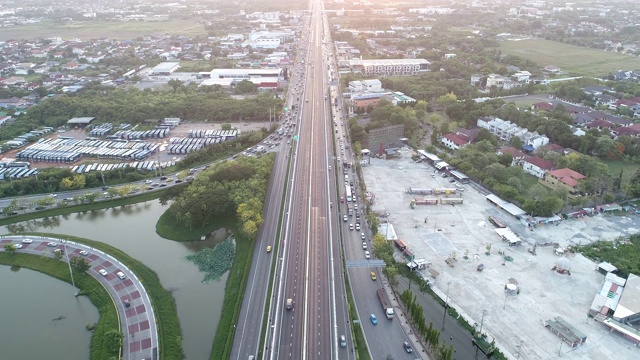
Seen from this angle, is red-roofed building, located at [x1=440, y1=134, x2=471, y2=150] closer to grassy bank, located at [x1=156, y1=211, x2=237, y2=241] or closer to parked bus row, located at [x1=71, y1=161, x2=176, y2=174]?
grassy bank, located at [x1=156, y1=211, x2=237, y2=241]

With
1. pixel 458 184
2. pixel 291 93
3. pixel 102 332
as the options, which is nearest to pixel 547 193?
pixel 458 184

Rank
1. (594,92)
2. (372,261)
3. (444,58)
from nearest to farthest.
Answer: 1. (372,261)
2. (594,92)
3. (444,58)

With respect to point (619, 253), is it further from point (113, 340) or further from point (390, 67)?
point (390, 67)


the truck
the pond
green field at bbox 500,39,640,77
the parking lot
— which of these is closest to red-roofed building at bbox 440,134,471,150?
the parking lot

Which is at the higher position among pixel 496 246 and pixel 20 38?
pixel 20 38

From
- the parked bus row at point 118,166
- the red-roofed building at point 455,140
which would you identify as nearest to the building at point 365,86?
the red-roofed building at point 455,140

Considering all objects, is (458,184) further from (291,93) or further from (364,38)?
(364,38)
